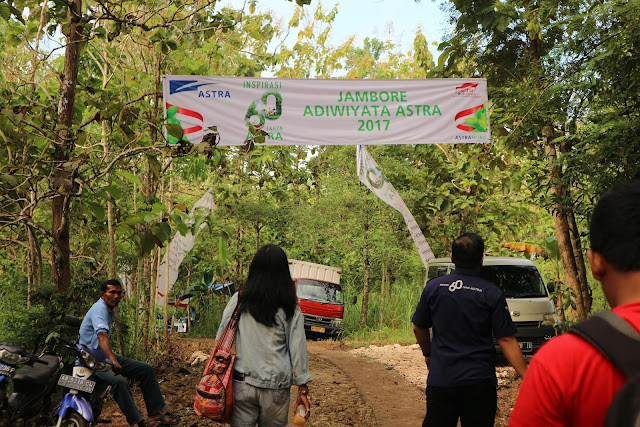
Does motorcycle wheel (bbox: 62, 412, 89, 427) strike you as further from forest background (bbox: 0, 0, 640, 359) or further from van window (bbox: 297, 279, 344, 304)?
van window (bbox: 297, 279, 344, 304)

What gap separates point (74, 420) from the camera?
17.8 feet

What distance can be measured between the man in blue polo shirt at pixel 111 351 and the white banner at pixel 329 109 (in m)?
2.51

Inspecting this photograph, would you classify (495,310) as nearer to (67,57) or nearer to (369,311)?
(67,57)

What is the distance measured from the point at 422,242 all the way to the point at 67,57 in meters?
6.71

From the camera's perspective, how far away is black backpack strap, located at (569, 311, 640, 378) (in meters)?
1.33

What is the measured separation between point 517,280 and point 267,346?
968 cm

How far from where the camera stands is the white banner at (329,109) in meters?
8.08

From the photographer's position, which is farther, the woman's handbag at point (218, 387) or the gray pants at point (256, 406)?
the gray pants at point (256, 406)

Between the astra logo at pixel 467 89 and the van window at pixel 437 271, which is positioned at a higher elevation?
the astra logo at pixel 467 89

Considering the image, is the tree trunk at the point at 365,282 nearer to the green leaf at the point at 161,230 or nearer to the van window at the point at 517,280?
the van window at the point at 517,280

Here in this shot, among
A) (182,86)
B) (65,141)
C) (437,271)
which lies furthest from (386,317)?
(65,141)

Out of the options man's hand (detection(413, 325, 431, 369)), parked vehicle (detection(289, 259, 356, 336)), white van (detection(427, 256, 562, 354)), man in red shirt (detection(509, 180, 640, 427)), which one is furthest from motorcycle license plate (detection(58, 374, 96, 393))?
parked vehicle (detection(289, 259, 356, 336))

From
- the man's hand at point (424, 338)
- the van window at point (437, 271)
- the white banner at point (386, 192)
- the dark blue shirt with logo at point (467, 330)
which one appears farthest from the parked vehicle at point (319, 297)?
the dark blue shirt with logo at point (467, 330)

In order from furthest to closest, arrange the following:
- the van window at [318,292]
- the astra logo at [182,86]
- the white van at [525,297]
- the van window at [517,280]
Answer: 1. the van window at [318,292]
2. the van window at [517,280]
3. the white van at [525,297]
4. the astra logo at [182,86]
